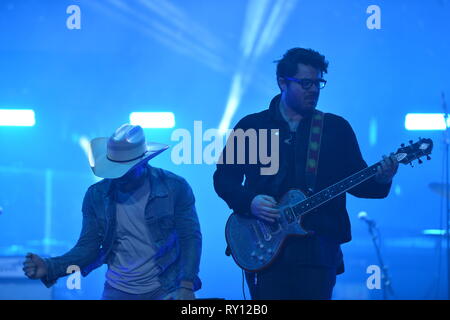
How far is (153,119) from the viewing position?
241 inches

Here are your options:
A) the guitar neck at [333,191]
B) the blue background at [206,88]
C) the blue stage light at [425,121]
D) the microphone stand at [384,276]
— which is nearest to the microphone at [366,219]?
the microphone stand at [384,276]

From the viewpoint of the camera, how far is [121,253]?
3.59m

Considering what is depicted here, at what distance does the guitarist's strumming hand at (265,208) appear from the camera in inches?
138

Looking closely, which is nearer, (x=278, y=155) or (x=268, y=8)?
(x=278, y=155)

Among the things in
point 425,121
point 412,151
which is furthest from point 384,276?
point 412,151

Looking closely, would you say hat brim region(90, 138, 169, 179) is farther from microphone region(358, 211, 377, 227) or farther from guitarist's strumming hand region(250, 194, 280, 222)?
microphone region(358, 211, 377, 227)

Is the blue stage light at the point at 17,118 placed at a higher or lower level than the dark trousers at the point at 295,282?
higher

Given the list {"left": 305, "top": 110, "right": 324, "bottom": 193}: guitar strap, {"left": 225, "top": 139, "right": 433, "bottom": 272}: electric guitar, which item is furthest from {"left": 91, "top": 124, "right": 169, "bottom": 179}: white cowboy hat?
{"left": 305, "top": 110, "right": 324, "bottom": 193}: guitar strap

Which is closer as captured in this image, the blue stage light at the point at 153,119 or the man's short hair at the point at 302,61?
the man's short hair at the point at 302,61

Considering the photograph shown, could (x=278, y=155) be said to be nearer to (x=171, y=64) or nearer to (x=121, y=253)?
(x=121, y=253)

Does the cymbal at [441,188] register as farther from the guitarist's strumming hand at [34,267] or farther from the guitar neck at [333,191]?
the guitarist's strumming hand at [34,267]

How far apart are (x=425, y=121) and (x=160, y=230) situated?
3.37m
